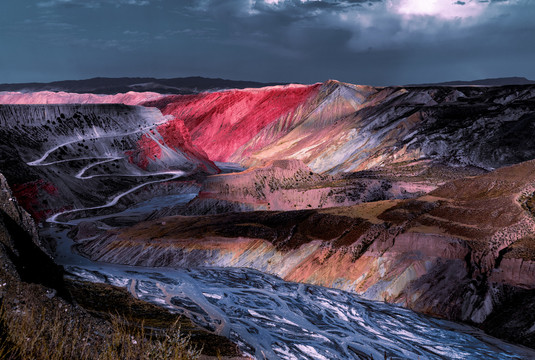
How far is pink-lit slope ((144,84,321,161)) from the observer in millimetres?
102500

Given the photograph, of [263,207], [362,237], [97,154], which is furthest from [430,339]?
[97,154]

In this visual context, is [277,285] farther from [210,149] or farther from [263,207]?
[210,149]

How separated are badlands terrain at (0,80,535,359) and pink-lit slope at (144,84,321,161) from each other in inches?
1180

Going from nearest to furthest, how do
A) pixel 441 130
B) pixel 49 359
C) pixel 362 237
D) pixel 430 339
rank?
pixel 49 359 → pixel 430 339 → pixel 362 237 → pixel 441 130

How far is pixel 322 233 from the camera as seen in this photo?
30.8m

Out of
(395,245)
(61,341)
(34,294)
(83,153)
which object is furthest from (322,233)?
(83,153)

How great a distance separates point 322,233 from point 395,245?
4.79 metres

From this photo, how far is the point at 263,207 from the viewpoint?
149 feet

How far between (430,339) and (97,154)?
56414 millimetres

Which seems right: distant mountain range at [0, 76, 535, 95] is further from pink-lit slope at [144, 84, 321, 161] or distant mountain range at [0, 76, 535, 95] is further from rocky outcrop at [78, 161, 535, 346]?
rocky outcrop at [78, 161, 535, 346]

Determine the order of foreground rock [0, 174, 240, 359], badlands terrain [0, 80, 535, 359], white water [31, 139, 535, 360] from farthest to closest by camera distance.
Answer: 1. badlands terrain [0, 80, 535, 359]
2. white water [31, 139, 535, 360]
3. foreground rock [0, 174, 240, 359]

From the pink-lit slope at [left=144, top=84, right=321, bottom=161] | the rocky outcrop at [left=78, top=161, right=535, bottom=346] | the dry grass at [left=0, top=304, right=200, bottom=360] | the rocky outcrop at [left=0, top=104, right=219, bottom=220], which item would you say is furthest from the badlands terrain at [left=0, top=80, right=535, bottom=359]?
the pink-lit slope at [left=144, top=84, right=321, bottom=161]

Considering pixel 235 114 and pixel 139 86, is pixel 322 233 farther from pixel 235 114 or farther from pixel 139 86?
pixel 139 86

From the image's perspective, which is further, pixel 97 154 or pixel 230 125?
pixel 230 125
